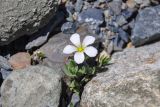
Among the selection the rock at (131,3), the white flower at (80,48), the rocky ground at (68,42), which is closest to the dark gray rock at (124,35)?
the rocky ground at (68,42)

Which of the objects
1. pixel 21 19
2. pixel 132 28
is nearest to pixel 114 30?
pixel 132 28

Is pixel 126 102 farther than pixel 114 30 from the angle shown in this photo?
No

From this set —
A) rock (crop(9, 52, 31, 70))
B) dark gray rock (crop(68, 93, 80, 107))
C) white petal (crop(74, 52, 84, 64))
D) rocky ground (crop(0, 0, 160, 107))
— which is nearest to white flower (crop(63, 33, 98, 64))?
white petal (crop(74, 52, 84, 64))

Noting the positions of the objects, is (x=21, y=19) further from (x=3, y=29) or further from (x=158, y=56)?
(x=158, y=56)

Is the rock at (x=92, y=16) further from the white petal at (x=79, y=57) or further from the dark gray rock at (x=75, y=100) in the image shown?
the dark gray rock at (x=75, y=100)

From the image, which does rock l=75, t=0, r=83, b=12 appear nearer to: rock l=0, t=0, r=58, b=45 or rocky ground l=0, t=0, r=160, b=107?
rocky ground l=0, t=0, r=160, b=107

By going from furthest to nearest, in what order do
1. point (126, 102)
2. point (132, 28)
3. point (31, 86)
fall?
point (132, 28) < point (31, 86) < point (126, 102)
